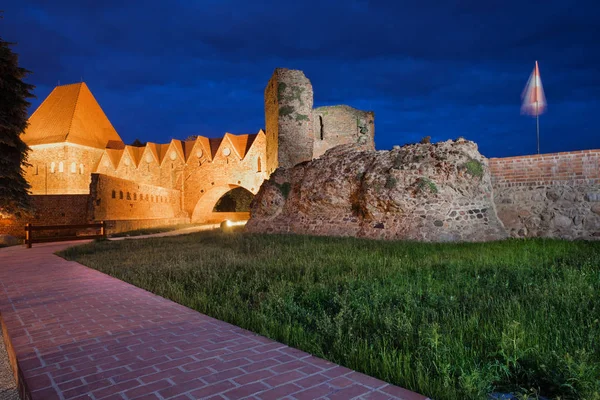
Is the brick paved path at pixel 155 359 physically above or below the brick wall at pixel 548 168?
below

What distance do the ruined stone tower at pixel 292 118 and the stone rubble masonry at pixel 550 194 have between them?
15.2 metres

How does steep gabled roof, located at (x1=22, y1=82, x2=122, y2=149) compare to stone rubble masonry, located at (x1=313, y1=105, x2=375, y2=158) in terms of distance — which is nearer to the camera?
stone rubble masonry, located at (x1=313, y1=105, x2=375, y2=158)

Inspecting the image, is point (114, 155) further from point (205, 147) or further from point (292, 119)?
point (292, 119)

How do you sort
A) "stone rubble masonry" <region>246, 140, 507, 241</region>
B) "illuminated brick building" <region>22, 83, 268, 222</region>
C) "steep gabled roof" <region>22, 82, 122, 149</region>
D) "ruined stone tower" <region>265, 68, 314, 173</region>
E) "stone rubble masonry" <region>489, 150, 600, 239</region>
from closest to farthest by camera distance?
"stone rubble masonry" <region>489, 150, 600, 239</region>, "stone rubble masonry" <region>246, 140, 507, 241</region>, "ruined stone tower" <region>265, 68, 314, 173</region>, "illuminated brick building" <region>22, 83, 268, 222</region>, "steep gabled roof" <region>22, 82, 122, 149</region>

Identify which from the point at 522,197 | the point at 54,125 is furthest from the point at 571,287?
the point at 54,125

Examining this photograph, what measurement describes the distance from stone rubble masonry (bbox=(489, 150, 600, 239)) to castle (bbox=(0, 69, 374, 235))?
50.3 ft

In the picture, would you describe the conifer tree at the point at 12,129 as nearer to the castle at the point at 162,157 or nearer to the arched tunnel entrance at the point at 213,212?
the castle at the point at 162,157

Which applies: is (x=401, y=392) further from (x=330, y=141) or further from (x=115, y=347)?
(x=330, y=141)

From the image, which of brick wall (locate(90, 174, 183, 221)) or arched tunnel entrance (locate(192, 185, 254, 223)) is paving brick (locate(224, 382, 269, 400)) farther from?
arched tunnel entrance (locate(192, 185, 254, 223))

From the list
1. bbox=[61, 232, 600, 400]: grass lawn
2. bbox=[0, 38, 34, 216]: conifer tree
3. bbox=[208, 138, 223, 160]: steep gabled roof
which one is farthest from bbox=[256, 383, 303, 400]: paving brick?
bbox=[208, 138, 223, 160]: steep gabled roof

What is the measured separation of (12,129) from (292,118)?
1550cm

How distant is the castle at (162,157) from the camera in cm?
2531

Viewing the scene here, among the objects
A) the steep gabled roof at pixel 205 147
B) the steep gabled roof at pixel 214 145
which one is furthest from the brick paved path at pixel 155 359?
the steep gabled roof at pixel 214 145

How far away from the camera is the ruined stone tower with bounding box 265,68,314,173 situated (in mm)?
25891
